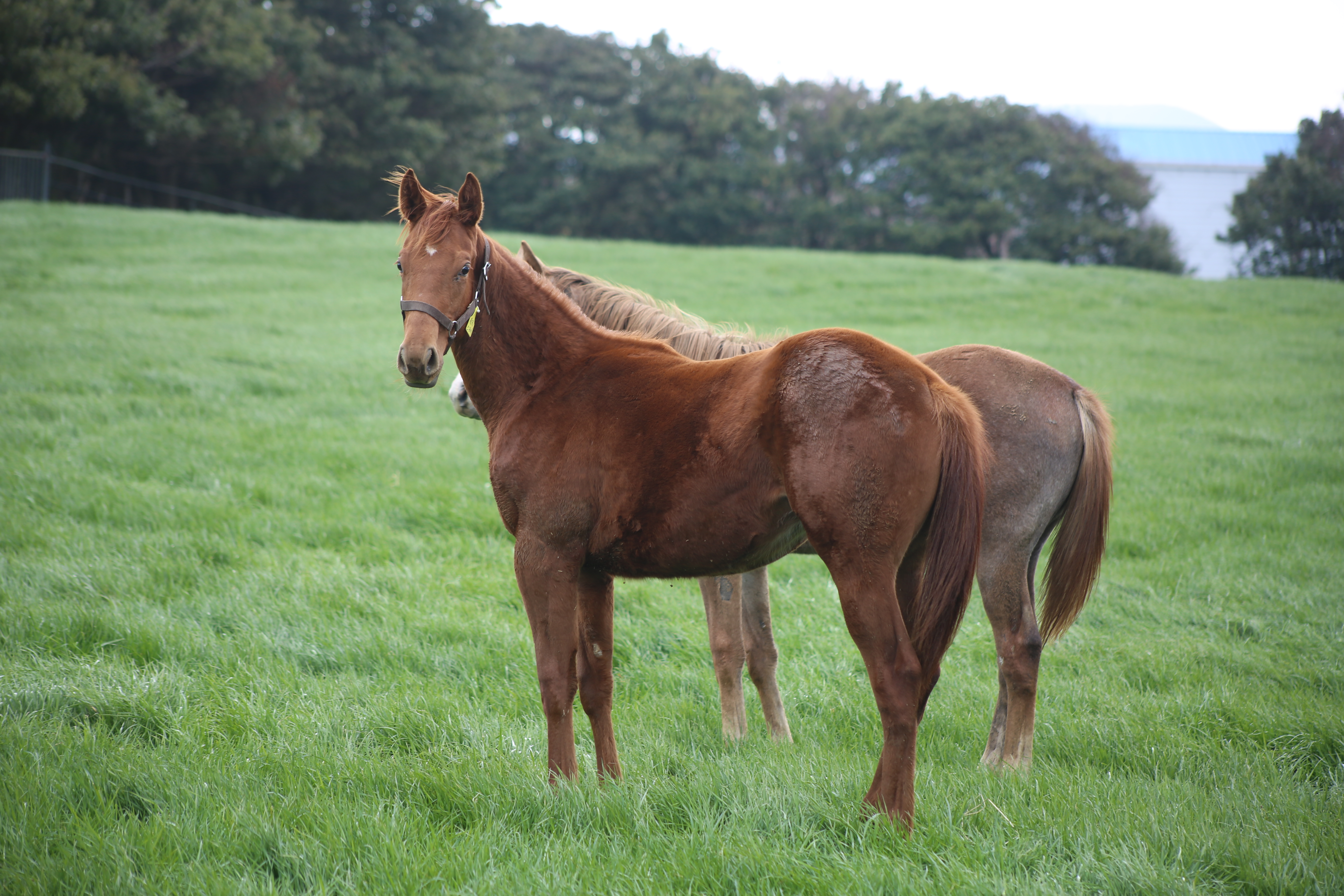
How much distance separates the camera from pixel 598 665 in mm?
3238

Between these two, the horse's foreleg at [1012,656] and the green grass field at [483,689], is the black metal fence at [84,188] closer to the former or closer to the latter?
the green grass field at [483,689]

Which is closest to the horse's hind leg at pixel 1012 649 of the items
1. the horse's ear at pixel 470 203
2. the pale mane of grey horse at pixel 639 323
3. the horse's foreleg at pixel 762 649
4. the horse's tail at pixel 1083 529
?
the horse's tail at pixel 1083 529

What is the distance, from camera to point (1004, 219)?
3716 cm

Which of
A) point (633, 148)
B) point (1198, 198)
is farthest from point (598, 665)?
point (1198, 198)

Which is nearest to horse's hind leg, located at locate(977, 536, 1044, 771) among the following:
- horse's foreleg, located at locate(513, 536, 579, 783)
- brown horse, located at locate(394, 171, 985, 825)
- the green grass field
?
the green grass field

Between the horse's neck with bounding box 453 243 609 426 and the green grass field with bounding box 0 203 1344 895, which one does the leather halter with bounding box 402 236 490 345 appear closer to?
the horse's neck with bounding box 453 243 609 426

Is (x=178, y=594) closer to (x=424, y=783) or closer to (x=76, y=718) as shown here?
(x=76, y=718)

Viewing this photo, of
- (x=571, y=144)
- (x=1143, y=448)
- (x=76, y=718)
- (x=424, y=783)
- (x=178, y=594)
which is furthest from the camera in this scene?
(x=571, y=144)

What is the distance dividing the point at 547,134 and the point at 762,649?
1713 inches

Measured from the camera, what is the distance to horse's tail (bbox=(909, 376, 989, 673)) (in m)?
2.64

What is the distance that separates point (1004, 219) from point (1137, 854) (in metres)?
38.9

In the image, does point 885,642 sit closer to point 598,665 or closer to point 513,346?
point 598,665


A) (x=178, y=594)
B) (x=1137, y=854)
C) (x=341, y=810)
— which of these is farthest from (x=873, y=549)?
(x=178, y=594)

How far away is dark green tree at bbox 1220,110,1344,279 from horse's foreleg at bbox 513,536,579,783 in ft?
116
